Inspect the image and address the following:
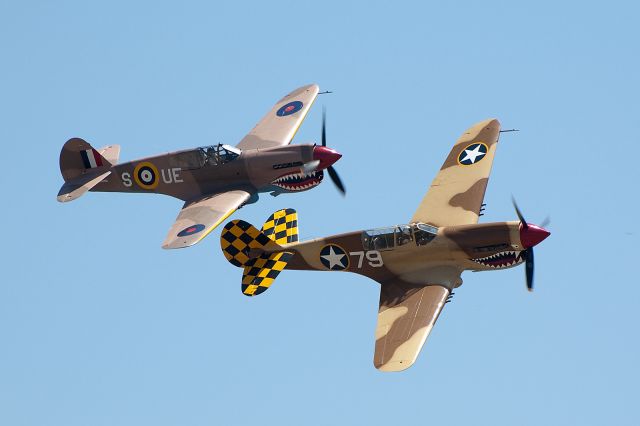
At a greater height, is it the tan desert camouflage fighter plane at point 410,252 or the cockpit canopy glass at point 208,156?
the cockpit canopy glass at point 208,156

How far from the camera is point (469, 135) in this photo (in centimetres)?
4244

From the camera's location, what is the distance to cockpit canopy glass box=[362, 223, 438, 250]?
37594 mm

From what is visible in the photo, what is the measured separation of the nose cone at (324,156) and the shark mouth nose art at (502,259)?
22.8 feet

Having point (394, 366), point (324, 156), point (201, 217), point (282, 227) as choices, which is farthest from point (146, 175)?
point (394, 366)

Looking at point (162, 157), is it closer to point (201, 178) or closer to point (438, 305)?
point (201, 178)

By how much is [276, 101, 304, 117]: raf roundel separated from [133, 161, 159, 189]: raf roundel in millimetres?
4508

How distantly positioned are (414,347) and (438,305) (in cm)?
190

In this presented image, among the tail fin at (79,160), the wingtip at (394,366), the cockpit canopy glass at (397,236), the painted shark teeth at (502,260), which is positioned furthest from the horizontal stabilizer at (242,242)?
the tail fin at (79,160)

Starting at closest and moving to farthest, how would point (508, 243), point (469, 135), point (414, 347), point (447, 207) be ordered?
point (414, 347) < point (508, 243) < point (447, 207) < point (469, 135)

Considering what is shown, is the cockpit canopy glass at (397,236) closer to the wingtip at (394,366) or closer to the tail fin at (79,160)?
the wingtip at (394,366)

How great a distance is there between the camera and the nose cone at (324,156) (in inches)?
1687

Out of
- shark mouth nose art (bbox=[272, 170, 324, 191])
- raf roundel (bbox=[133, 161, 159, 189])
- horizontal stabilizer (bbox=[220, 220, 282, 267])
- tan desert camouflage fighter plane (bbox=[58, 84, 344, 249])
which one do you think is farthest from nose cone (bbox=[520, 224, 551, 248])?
raf roundel (bbox=[133, 161, 159, 189])

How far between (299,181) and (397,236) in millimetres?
6520

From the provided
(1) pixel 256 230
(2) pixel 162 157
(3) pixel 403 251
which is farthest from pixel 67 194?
(3) pixel 403 251
